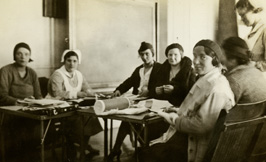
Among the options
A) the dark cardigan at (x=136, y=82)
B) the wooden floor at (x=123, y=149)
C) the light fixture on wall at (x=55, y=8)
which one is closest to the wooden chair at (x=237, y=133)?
the wooden floor at (x=123, y=149)

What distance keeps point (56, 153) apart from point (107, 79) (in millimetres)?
1004

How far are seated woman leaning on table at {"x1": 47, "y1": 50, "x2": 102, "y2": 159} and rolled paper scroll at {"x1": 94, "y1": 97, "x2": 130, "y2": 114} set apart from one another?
0.80 m

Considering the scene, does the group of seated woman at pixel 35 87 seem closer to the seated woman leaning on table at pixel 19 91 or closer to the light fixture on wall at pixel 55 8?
the seated woman leaning on table at pixel 19 91

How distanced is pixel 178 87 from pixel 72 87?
3.39 feet

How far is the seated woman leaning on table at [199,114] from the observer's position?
163 cm

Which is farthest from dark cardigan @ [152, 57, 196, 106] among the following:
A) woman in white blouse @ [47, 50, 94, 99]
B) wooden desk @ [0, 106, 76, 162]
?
wooden desk @ [0, 106, 76, 162]

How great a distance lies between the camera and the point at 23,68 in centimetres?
301

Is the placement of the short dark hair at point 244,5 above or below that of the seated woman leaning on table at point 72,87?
above

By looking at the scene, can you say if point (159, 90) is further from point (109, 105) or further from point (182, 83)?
point (109, 105)

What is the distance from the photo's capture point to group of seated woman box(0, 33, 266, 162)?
5.52 ft

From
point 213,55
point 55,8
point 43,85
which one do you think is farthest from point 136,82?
point 213,55

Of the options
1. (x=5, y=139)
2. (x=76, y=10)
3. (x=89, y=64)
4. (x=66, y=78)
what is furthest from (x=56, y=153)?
(x=76, y=10)

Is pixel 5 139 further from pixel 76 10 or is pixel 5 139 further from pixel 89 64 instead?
pixel 76 10

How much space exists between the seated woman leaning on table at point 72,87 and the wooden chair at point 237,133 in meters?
1.62
